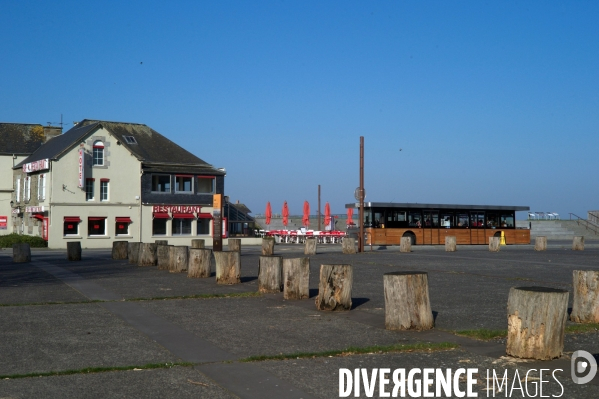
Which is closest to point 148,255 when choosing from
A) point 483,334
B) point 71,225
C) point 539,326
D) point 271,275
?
point 271,275

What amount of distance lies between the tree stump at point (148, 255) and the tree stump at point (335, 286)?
40.8 feet

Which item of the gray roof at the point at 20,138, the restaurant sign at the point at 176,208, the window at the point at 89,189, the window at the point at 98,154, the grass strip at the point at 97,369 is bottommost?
the grass strip at the point at 97,369

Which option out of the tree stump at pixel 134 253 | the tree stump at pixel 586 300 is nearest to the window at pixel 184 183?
the tree stump at pixel 134 253

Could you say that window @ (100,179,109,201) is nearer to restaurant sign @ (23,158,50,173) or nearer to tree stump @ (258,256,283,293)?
restaurant sign @ (23,158,50,173)

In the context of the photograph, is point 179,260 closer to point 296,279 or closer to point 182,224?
point 296,279

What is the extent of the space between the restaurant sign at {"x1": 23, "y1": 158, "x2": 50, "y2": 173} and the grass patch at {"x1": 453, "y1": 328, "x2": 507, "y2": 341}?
135ft

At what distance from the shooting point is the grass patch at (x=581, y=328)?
9.20 metres

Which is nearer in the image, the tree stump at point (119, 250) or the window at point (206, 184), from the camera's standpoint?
the tree stump at point (119, 250)

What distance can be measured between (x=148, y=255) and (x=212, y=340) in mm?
14589

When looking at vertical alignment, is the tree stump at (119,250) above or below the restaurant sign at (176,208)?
below

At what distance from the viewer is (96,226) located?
47438 millimetres

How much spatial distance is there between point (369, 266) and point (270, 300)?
10106mm

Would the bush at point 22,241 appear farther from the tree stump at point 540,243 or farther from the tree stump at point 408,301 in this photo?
the tree stump at point 408,301

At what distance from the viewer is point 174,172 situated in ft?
169
